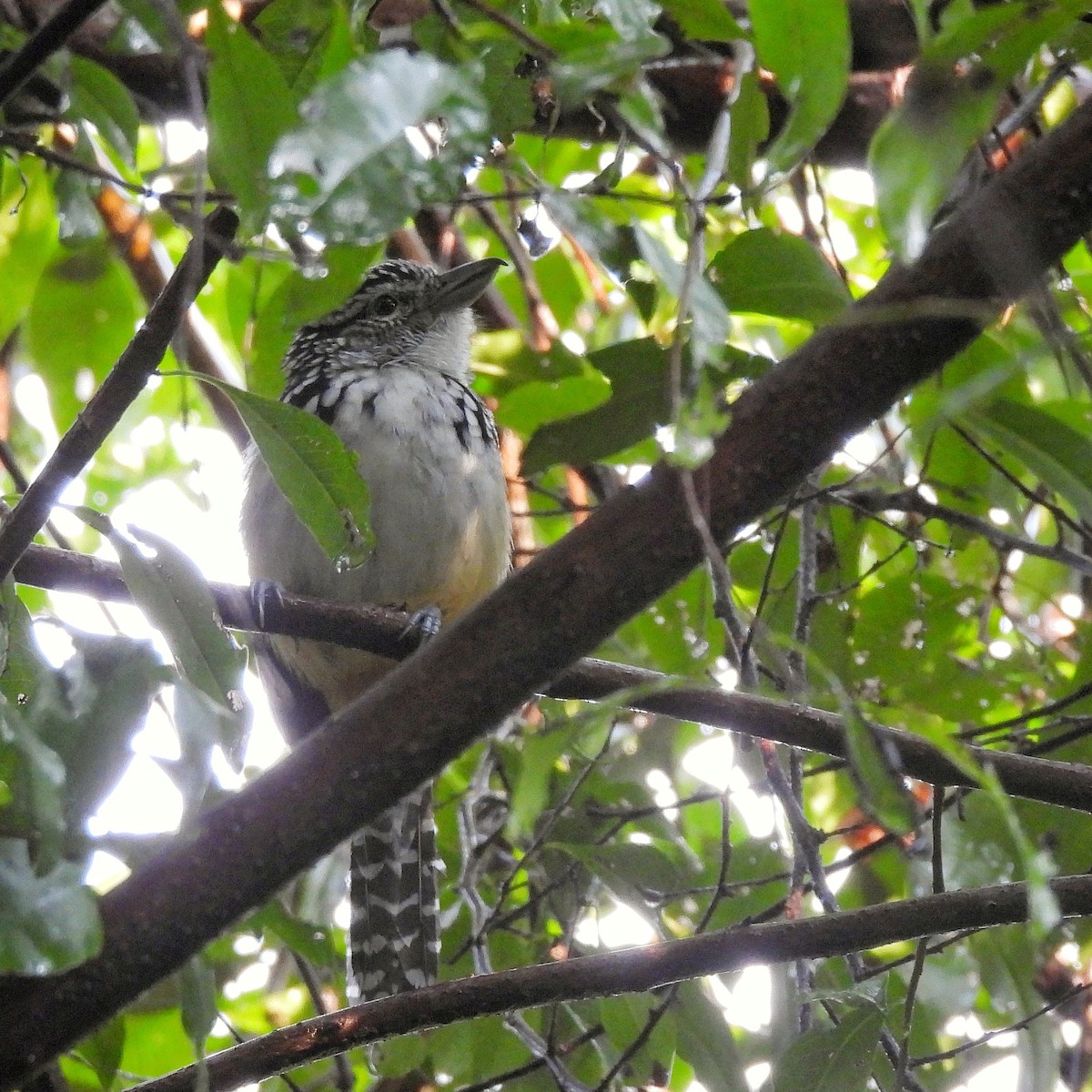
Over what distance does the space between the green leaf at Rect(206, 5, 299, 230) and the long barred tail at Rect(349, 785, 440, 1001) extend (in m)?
2.58

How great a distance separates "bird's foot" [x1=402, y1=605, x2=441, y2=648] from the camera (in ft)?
10.2

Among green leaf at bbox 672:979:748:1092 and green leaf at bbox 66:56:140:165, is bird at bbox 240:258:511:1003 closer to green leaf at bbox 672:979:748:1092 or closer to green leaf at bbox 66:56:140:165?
green leaf at bbox 672:979:748:1092

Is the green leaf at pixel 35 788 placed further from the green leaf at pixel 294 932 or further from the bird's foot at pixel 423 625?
the bird's foot at pixel 423 625

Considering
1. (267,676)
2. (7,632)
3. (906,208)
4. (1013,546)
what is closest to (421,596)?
(267,676)

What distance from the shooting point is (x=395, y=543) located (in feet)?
14.0

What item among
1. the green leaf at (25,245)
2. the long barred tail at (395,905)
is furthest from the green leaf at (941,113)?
the green leaf at (25,245)

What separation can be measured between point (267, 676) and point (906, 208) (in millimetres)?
3624

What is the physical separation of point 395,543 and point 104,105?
5.36ft

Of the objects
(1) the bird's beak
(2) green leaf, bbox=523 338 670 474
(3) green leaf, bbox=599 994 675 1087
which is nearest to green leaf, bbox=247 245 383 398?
(2) green leaf, bbox=523 338 670 474

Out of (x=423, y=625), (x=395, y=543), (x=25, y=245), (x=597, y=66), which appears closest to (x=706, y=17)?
(x=597, y=66)

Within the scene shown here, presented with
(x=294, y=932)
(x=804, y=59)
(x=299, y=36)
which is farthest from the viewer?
(x=294, y=932)

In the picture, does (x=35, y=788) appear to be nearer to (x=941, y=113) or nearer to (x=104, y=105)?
(x=941, y=113)

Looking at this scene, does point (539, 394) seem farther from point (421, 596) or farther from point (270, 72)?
point (270, 72)

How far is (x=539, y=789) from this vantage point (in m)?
1.66
